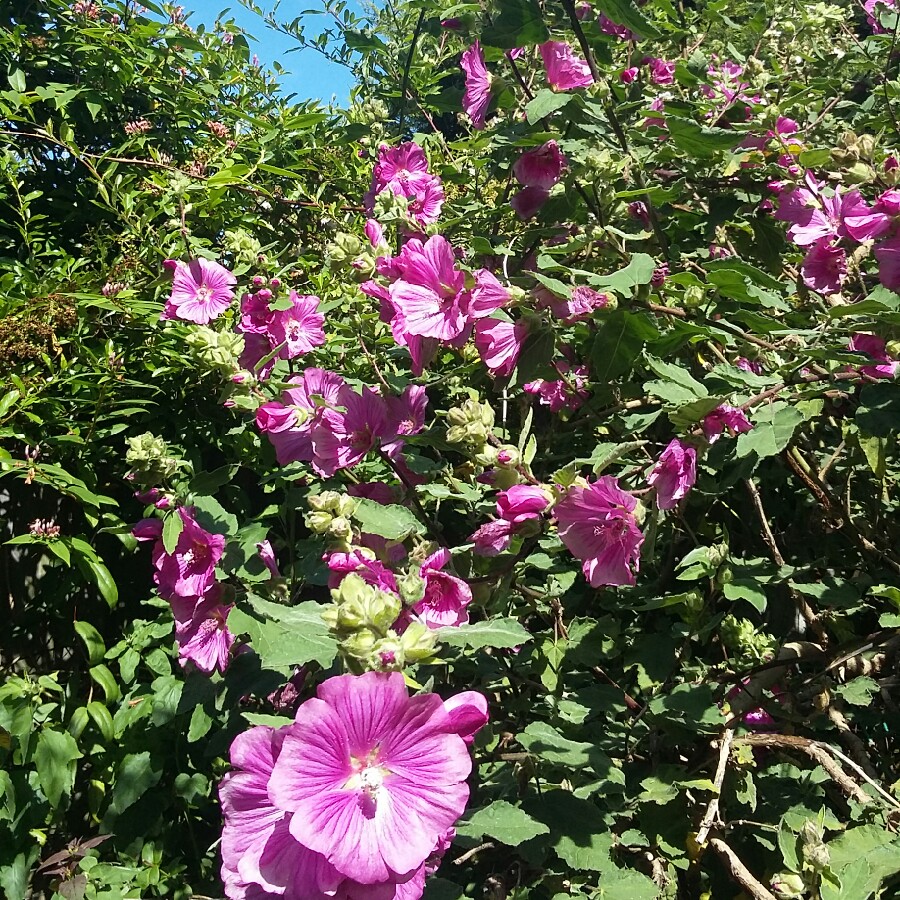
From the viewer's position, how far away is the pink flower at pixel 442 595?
98 centimetres

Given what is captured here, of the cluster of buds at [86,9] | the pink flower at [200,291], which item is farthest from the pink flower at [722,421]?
the cluster of buds at [86,9]

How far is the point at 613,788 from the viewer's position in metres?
1.13

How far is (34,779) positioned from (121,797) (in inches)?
7.5

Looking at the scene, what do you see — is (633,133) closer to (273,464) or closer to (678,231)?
(678,231)

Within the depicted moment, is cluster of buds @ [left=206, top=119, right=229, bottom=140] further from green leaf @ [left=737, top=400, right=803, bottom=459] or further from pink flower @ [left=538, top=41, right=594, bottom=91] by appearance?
green leaf @ [left=737, top=400, right=803, bottom=459]

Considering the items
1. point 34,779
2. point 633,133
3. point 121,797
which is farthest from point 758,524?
point 34,779

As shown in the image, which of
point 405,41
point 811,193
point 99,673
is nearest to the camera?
point 811,193

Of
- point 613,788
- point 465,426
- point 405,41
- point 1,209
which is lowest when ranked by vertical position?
point 613,788

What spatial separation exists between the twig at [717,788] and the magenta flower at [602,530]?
15.2 inches

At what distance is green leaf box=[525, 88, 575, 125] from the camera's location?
1107 mm

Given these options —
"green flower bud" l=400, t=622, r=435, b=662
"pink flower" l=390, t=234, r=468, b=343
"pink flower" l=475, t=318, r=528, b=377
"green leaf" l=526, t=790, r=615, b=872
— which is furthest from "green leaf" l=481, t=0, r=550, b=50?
"green leaf" l=526, t=790, r=615, b=872

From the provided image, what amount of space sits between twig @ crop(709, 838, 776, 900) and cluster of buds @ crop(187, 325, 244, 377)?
1.12m

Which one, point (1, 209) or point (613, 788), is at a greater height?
point (1, 209)

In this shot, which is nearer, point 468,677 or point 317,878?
point 317,878
